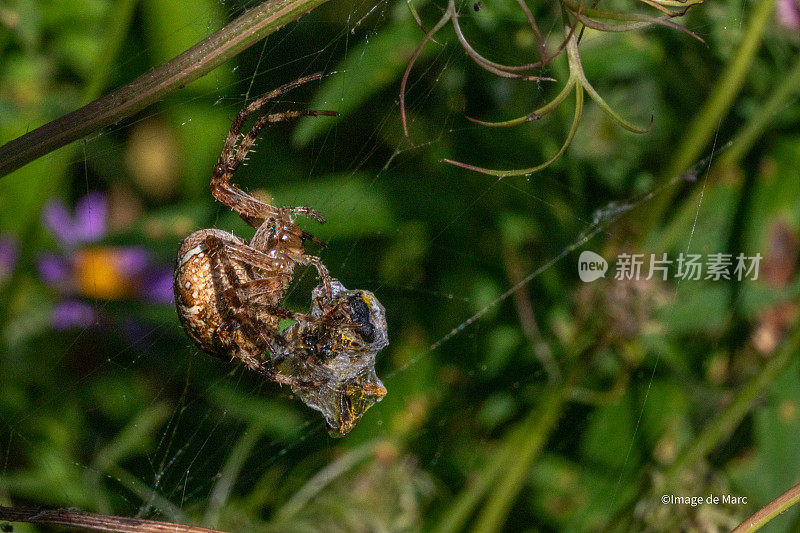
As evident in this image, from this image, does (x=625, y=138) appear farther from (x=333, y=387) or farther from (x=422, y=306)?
(x=333, y=387)

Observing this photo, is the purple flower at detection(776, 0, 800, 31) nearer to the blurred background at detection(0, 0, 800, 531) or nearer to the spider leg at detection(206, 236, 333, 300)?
the blurred background at detection(0, 0, 800, 531)

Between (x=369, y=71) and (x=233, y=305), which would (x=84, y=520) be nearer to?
(x=233, y=305)

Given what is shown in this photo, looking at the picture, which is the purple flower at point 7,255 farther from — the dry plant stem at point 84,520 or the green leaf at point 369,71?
the dry plant stem at point 84,520

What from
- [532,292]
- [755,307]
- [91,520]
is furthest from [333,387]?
[755,307]

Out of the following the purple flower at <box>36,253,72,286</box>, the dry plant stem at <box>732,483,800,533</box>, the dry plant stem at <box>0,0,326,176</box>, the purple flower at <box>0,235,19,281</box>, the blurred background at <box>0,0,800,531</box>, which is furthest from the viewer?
the purple flower at <box>36,253,72,286</box>

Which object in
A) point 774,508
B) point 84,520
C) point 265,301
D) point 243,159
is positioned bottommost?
point 774,508

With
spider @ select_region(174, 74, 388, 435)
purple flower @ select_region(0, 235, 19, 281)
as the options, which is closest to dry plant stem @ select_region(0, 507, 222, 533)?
spider @ select_region(174, 74, 388, 435)

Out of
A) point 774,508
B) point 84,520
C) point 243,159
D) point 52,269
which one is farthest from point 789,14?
point 52,269
